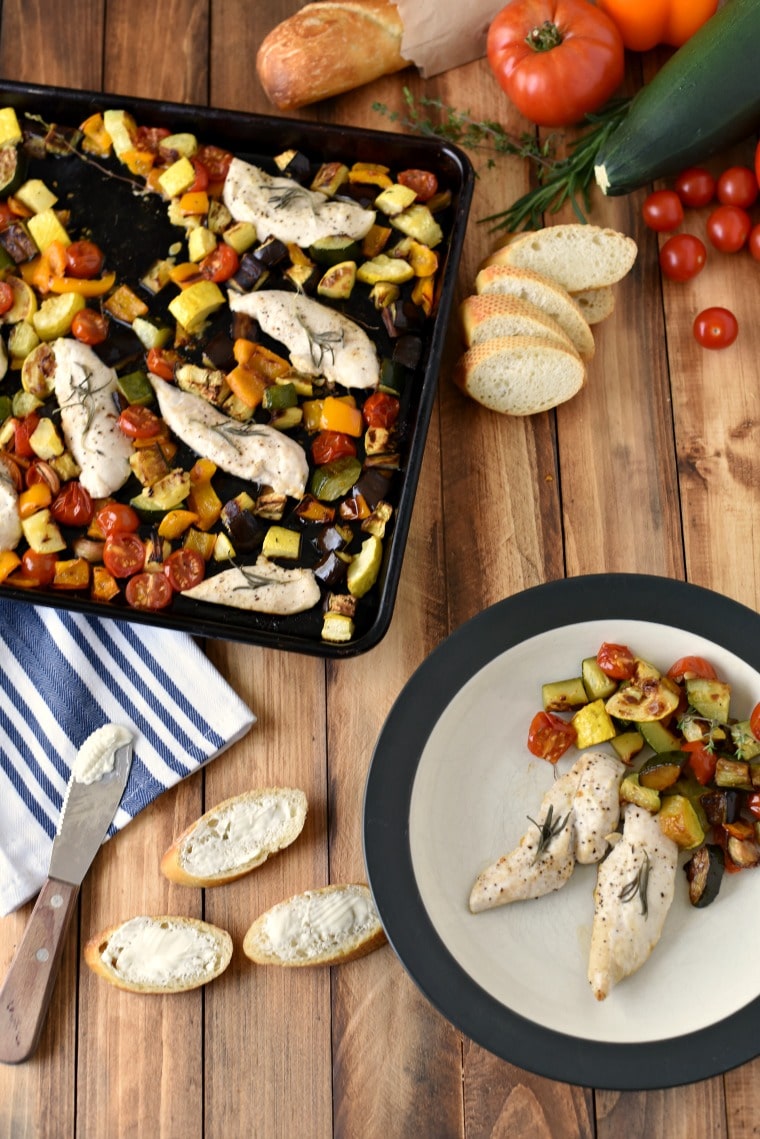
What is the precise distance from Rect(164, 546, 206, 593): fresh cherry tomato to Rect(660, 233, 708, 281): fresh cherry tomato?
4.93 ft

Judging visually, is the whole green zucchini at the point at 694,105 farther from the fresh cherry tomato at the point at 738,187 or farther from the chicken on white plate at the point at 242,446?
the chicken on white plate at the point at 242,446

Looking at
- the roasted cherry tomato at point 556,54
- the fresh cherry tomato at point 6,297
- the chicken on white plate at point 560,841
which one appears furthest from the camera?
the roasted cherry tomato at point 556,54

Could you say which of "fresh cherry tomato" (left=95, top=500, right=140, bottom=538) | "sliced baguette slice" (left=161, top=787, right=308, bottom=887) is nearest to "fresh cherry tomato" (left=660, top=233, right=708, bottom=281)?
"fresh cherry tomato" (left=95, top=500, right=140, bottom=538)

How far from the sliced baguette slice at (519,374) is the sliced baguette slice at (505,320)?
3cm

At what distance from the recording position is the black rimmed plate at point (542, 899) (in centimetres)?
233

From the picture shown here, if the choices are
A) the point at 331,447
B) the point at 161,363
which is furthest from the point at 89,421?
the point at 331,447

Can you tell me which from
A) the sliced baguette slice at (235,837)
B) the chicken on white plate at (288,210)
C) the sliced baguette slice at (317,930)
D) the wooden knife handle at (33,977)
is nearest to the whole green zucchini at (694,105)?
the chicken on white plate at (288,210)

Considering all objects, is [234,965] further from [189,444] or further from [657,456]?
[657,456]

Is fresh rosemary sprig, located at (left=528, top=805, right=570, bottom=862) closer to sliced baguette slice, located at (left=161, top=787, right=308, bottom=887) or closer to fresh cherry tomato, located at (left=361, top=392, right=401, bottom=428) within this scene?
sliced baguette slice, located at (left=161, top=787, right=308, bottom=887)

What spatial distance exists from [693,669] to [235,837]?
3.87 feet

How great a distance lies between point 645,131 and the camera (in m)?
2.81

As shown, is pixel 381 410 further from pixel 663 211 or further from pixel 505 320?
pixel 663 211

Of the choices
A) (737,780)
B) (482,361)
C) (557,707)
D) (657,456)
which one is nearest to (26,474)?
(482,361)

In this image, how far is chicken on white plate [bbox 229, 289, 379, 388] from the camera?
2719mm
